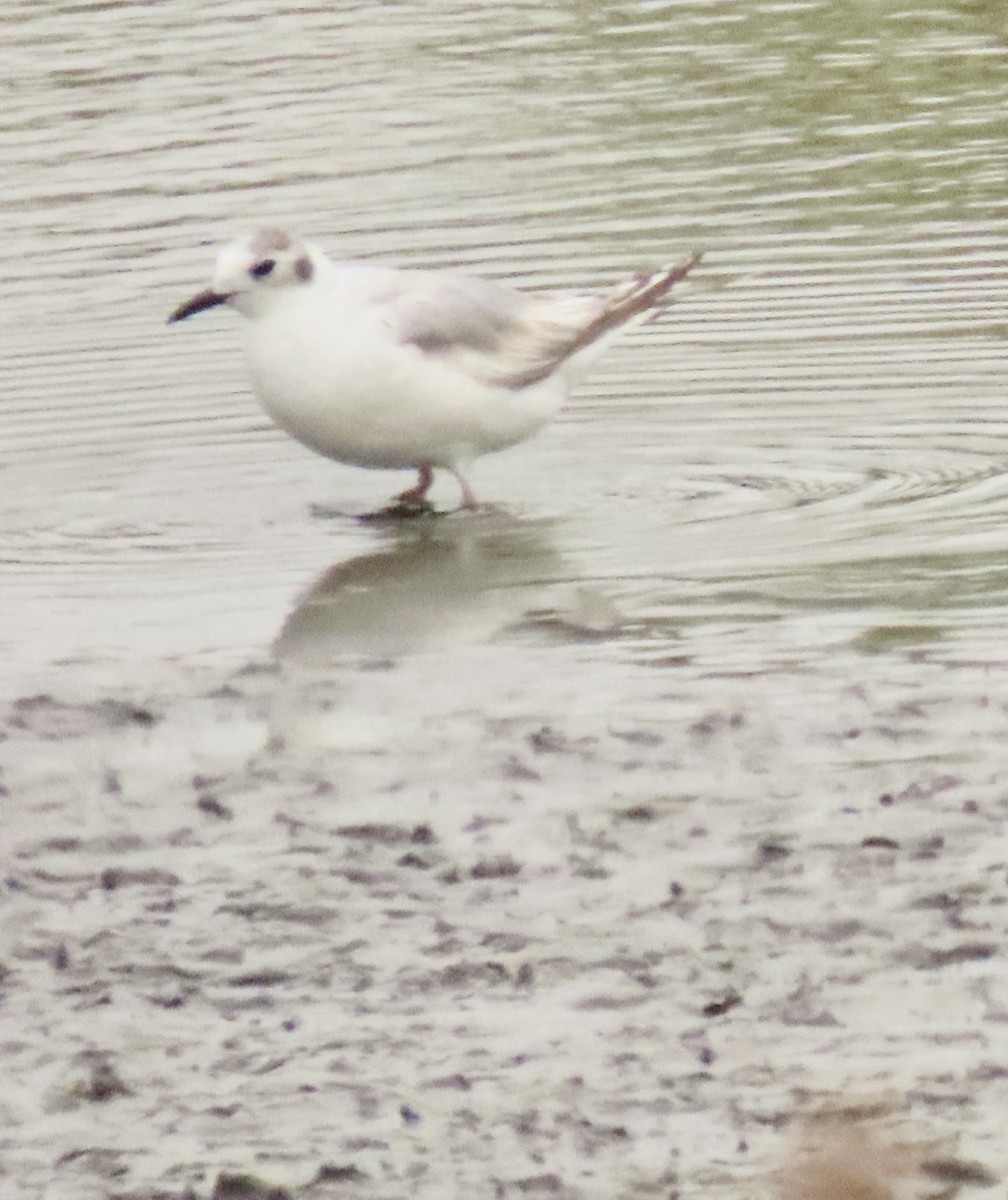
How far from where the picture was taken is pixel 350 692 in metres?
7.70

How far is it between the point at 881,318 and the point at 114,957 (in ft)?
21.5

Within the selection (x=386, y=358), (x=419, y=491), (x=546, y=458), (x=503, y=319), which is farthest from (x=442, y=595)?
(x=546, y=458)

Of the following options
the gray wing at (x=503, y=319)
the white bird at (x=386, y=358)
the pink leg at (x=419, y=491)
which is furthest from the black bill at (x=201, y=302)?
the pink leg at (x=419, y=491)

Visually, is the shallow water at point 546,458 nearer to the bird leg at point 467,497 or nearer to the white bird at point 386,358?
the bird leg at point 467,497

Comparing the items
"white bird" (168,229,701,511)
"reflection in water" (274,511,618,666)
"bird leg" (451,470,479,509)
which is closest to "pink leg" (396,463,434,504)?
"white bird" (168,229,701,511)

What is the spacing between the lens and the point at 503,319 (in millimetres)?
10422

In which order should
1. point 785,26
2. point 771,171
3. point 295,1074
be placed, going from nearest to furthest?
point 295,1074 → point 771,171 → point 785,26

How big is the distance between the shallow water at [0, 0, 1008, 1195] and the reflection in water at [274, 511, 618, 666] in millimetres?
24

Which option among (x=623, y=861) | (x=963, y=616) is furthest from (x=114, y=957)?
(x=963, y=616)

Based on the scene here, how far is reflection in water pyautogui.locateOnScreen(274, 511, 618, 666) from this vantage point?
8.38 m

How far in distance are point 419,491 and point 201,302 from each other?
40.2 inches

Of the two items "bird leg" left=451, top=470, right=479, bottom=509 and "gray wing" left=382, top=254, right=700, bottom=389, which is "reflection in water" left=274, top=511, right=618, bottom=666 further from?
"gray wing" left=382, top=254, right=700, bottom=389

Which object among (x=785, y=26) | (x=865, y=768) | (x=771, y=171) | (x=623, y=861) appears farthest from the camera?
(x=785, y=26)

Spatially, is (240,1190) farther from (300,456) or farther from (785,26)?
(785,26)
